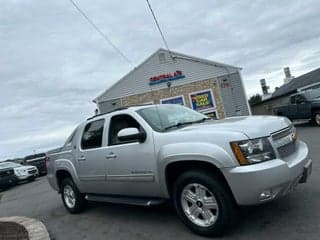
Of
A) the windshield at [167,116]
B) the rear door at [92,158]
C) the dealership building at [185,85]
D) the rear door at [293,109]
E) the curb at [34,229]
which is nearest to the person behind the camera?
the windshield at [167,116]

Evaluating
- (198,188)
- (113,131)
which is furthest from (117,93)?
(198,188)

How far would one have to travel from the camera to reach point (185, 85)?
23000 millimetres

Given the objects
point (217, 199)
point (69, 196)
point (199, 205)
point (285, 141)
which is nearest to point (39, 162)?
point (69, 196)

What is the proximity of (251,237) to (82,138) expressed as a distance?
376cm

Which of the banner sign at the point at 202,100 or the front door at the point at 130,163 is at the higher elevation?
the banner sign at the point at 202,100

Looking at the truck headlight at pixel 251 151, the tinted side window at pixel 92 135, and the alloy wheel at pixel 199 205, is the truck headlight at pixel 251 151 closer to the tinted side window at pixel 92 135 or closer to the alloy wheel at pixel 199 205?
the alloy wheel at pixel 199 205

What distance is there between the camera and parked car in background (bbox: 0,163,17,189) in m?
17.9

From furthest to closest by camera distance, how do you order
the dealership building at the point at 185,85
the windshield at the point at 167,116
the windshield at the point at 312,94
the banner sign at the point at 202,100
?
the banner sign at the point at 202,100 → the dealership building at the point at 185,85 → the windshield at the point at 312,94 → the windshield at the point at 167,116

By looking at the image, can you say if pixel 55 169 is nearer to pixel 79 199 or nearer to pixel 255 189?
pixel 79 199

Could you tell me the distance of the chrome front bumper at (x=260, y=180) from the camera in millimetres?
3840

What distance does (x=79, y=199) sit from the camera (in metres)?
6.95

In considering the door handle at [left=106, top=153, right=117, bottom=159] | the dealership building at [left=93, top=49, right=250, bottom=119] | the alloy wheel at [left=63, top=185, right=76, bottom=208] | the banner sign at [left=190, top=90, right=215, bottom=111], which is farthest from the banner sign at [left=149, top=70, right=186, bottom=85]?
the door handle at [left=106, top=153, right=117, bottom=159]

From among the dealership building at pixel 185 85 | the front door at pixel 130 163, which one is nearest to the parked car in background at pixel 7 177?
the dealership building at pixel 185 85

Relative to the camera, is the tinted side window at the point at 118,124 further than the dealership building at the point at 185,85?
No
